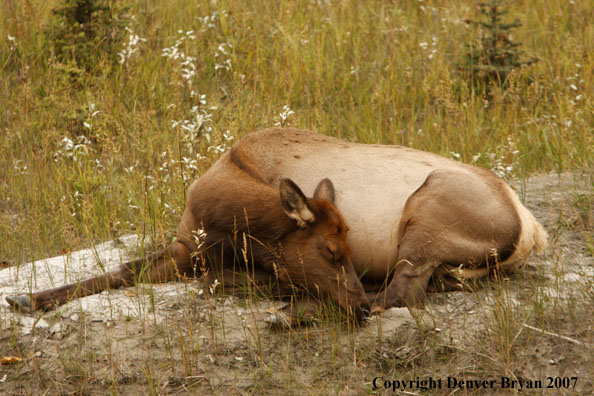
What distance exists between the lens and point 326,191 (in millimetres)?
4980

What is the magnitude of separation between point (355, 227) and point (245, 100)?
3.77 m

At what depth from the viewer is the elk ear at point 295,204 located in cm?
455

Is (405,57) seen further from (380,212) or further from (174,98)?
(380,212)

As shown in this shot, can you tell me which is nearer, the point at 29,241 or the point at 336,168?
the point at 336,168

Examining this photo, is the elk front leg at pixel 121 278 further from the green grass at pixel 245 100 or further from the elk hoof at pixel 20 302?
the green grass at pixel 245 100

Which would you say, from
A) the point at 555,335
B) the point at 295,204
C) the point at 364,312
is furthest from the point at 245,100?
the point at 555,335

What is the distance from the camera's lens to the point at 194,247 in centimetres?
505

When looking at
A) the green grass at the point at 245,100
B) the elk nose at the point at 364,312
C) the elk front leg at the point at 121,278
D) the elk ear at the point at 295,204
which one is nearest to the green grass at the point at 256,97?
the green grass at the point at 245,100

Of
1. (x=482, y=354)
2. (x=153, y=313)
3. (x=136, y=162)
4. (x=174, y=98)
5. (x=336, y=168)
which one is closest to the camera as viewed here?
(x=482, y=354)

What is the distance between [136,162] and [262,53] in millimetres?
2460

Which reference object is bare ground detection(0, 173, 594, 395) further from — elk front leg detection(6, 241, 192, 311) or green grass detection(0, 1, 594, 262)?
green grass detection(0, 1, 594, 262)

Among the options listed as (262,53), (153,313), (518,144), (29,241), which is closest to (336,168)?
(153,313)

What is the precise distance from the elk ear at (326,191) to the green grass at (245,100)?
1335 millimetres

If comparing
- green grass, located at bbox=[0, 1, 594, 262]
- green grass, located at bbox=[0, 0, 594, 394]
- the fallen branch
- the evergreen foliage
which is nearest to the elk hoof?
green grass, located at bbox=[0, 0, 594, 394]
